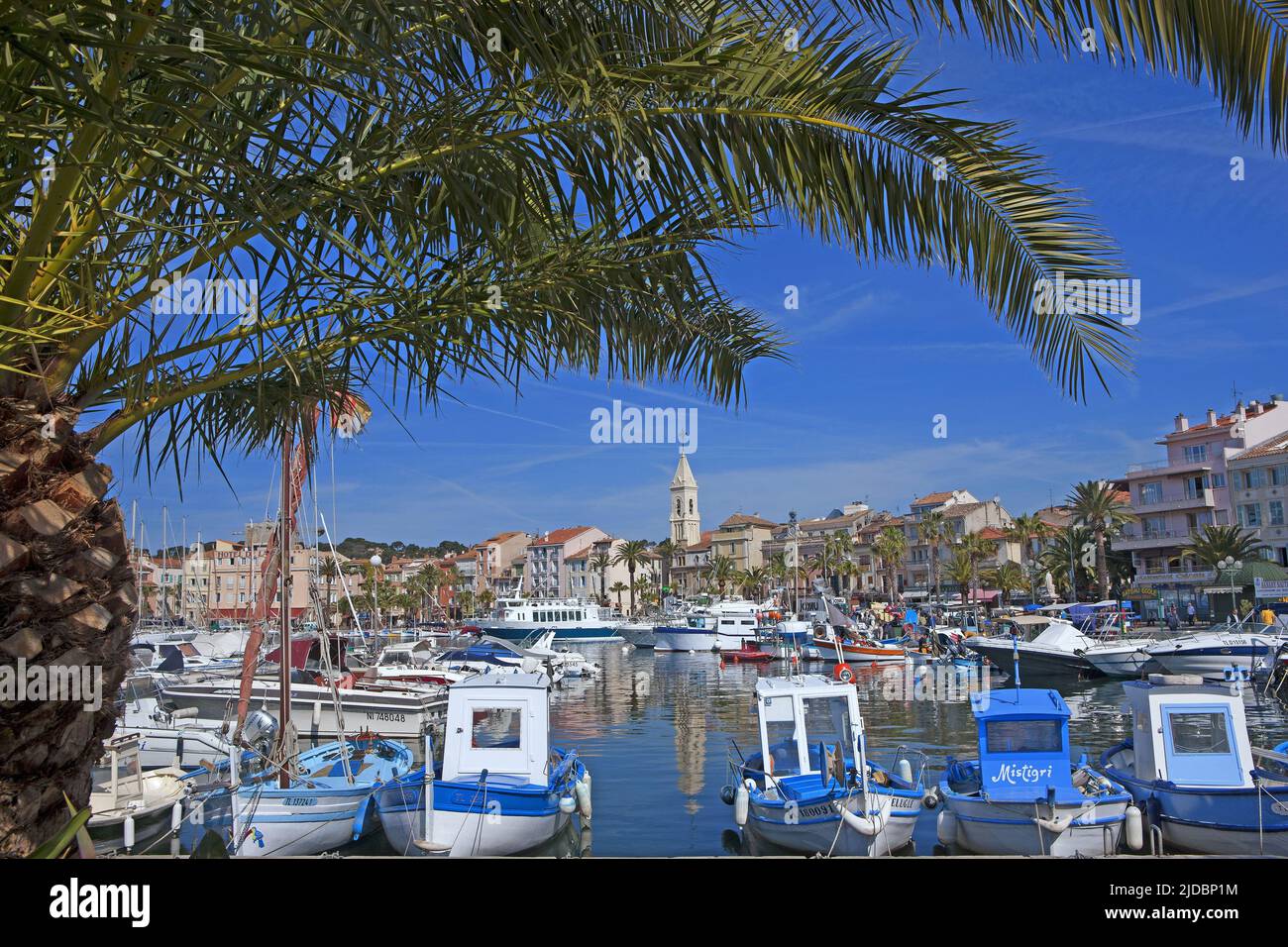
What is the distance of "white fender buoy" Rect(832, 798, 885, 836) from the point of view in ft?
34.5

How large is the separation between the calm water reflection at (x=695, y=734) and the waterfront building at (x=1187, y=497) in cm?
624

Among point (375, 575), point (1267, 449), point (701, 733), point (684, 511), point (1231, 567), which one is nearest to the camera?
point (1267, 449)

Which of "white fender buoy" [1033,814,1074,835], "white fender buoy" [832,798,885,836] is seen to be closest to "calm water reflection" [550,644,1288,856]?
"white fender buoy" [832,798,885,836]

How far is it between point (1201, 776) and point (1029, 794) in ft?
6.71

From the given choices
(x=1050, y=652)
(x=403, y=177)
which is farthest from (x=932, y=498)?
(x=403, y=177)

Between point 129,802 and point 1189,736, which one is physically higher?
point 1189,736

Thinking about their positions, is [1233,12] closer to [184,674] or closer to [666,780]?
[666,780]

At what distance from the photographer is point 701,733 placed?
77.7ft

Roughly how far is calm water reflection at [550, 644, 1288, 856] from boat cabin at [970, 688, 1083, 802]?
1688 mm

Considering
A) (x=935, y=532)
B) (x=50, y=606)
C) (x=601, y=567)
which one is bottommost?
(x=50, y=606)

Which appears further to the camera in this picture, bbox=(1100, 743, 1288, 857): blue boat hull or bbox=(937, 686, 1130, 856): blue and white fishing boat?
bbox=(937, 686, 1130, 856): blue and white fishing boat

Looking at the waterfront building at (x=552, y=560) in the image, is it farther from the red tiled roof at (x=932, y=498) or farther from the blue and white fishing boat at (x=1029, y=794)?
the blue and white fishing boat at (x=1029, y=794)

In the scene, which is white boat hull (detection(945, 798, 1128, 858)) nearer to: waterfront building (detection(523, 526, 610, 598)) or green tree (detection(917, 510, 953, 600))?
green tree (detection(917, 510, 953, 600))

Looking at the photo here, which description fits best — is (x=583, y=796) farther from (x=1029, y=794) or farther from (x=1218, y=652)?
(x=1218, y=652)
